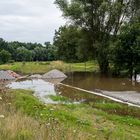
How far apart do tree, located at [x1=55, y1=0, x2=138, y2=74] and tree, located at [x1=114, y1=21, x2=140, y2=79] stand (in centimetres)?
505

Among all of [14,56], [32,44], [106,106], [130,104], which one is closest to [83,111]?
[106,106]

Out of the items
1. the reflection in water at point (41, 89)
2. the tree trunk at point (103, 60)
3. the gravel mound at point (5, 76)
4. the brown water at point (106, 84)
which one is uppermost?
the tree trunk at point (103, 60)

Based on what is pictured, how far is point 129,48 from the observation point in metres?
34.1

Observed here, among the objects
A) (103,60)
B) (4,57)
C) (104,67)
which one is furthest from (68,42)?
(4,57)

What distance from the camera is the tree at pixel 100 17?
40.7 metres

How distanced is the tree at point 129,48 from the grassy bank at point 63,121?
1327 cm

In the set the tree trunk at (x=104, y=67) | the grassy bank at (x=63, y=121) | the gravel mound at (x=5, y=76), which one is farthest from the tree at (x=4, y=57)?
the grassy bank at (x=63, y=121)

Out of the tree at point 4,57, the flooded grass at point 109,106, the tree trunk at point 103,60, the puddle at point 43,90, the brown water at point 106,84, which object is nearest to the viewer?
the flooded grass at point 109,106

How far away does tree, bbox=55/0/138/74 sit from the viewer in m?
40.7

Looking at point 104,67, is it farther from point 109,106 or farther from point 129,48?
point 109,106

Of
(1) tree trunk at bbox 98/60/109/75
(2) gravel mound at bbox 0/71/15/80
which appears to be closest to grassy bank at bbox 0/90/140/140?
(2) gravel mound at bbox 0/71/15/80

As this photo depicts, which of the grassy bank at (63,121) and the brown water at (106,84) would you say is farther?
the brown water at (106,84)

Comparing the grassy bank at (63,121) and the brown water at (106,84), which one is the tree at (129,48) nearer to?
the brown water at (106,84)

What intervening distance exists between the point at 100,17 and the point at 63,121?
3125 centimetres
